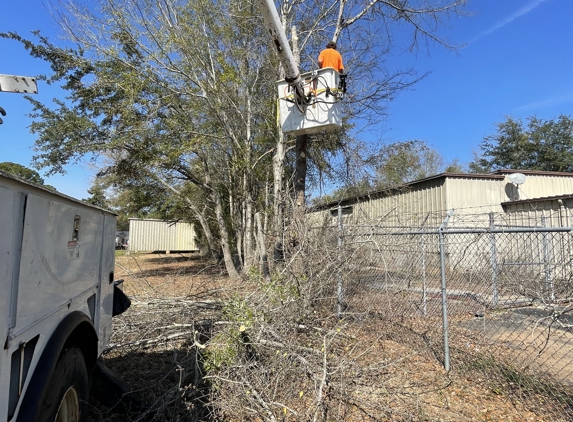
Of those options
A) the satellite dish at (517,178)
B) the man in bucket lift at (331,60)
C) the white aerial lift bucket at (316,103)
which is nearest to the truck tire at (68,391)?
the white aerial lift bucket at (316,103)

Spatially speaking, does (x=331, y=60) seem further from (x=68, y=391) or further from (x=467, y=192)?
(x=467, y=192)

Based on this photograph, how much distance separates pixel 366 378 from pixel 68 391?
2929 millimetres

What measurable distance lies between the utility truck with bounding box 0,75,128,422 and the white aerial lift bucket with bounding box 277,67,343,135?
4467mm

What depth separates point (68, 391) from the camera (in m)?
2.00

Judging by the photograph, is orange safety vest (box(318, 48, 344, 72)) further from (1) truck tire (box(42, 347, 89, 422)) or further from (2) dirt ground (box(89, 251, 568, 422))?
(1) truck tire (box(42, 347, 89, 422))

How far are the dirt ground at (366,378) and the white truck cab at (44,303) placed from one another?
121cm

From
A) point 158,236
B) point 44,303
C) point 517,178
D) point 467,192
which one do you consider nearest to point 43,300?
point 44,303

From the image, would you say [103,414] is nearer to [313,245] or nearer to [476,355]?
[313,245]

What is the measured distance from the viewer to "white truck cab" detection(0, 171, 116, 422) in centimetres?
139

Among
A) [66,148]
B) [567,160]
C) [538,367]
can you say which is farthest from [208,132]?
[567,160]

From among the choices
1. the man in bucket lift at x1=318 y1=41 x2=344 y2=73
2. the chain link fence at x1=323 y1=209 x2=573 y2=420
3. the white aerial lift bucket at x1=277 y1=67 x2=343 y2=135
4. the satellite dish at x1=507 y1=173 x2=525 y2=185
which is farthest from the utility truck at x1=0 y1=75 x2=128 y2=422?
the satellite dish at x1=507 y1=173 x2=525 y2=185

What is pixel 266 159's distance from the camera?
37.2 feet

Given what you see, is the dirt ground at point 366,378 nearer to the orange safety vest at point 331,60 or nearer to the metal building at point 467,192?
the orange safety vest at point 331,60

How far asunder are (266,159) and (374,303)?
6668 millimetres
